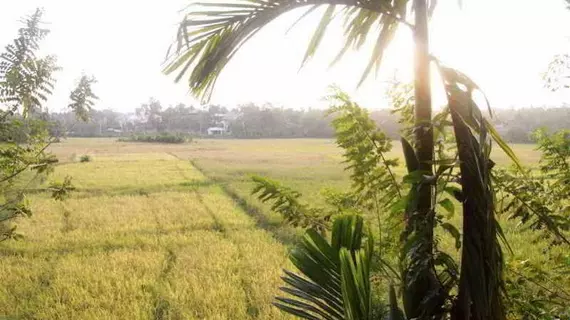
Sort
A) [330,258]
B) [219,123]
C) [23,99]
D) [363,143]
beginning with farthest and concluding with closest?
1. [219,123]
2. [23,99]
3. [363,143]
4. [330,258]

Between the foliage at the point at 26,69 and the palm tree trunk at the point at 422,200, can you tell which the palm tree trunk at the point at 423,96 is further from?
the foliage at the point at 26,69

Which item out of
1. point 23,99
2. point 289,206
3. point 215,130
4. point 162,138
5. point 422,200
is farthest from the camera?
point 215,130

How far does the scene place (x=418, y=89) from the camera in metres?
1.33

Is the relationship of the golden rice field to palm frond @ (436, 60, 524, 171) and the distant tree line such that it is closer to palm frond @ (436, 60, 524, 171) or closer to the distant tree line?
palm frond @ (436, 60, 524, 171)

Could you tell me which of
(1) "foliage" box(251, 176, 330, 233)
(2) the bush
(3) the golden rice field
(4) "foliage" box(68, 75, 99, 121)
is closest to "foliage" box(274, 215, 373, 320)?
(1) "foliage" box(251, 176, 330, 233)

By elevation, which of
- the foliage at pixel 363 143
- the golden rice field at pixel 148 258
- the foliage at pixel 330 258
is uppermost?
the foliage at pixel 363 143

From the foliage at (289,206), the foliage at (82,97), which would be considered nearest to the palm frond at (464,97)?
the foliage at (289,206)

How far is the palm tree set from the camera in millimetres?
1096

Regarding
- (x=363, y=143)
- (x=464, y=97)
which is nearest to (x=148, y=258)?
(x=363, y=143)

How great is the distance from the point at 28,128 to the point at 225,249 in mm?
4932

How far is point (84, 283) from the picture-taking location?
5777 millimetres

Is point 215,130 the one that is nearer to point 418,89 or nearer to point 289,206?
point 289,206

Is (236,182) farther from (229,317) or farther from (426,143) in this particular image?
(426,143)

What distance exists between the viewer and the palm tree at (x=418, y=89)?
3.59ft
